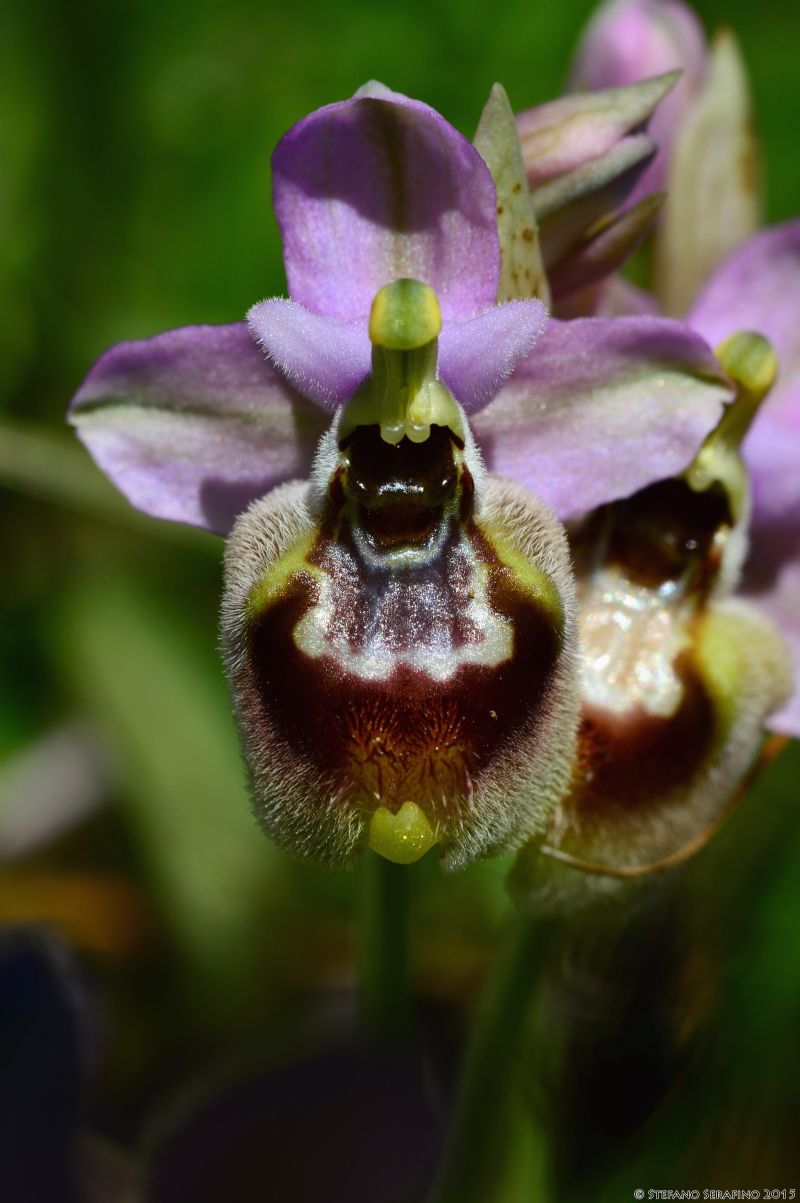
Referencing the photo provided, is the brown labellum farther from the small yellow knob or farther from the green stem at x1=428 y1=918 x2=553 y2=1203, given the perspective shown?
the green stem at x1=428 y1=918 x2=553 y2=1203

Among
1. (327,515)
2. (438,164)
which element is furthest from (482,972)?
(438,164)

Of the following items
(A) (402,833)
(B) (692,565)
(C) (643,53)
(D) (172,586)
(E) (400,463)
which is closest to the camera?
(A) (402,833)

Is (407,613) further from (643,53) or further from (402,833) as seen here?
(643,53)

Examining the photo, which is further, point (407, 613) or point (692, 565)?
point (692, 565)

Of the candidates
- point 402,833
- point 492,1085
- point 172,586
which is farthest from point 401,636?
point 172,586

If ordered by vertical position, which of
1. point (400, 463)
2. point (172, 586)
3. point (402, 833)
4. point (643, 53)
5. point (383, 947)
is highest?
point (643, 53)

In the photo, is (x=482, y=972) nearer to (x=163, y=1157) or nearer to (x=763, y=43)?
(x=163, y=1157)
